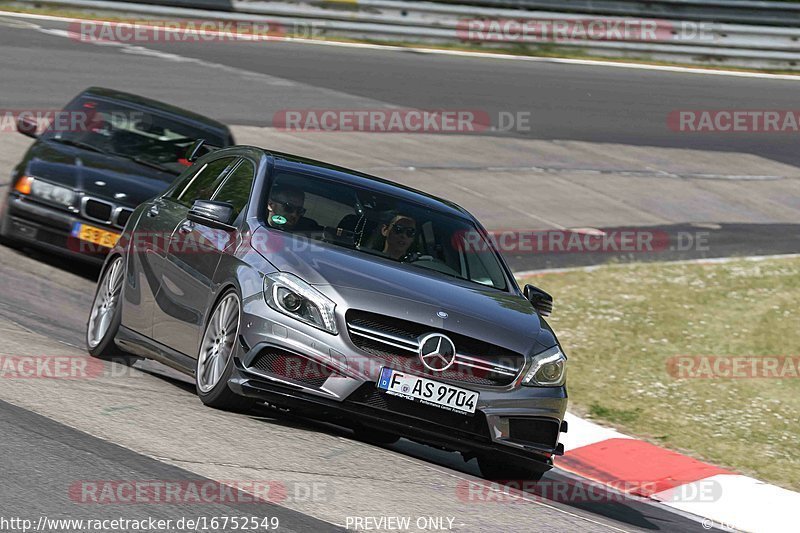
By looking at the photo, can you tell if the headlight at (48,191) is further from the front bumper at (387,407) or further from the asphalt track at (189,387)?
A: the front bumper at (387,407)

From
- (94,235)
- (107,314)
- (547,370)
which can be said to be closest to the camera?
(547,370)

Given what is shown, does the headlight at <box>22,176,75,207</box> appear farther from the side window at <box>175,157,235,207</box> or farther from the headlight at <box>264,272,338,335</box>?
the headlight at <box>264,272,338,335</box>

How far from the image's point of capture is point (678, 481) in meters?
8.60

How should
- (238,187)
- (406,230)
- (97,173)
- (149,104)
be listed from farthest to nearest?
1. (149,104)
2. (97,173)
3. (238,187)
4. (406,230)

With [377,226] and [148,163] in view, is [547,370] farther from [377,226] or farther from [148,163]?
[148,163]

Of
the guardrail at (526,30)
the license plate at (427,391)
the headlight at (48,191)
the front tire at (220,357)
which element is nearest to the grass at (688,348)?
the license plate at (427,391)

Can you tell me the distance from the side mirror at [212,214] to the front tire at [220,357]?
52 cm

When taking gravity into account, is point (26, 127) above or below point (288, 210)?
below

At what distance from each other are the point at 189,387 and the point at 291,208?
1493 millimetres

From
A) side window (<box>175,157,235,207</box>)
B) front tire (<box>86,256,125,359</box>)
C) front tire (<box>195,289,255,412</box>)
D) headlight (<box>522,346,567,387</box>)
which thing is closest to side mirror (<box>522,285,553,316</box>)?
headlight (<box>522,346,567,387</box>)

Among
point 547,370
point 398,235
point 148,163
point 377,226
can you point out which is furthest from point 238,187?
point 148,163

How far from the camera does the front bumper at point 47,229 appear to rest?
39.1 ft

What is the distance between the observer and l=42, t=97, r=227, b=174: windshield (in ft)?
42.9

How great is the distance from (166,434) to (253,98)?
1653 cm
